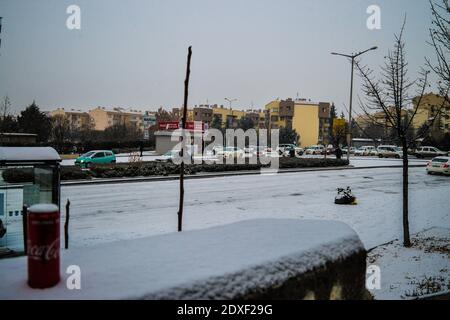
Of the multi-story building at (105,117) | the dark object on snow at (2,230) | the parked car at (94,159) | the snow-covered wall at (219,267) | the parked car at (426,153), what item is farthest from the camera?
the multi-story building at (105,117)

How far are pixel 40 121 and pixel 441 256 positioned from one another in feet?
192

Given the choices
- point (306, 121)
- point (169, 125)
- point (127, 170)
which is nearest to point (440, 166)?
point (127, 170)

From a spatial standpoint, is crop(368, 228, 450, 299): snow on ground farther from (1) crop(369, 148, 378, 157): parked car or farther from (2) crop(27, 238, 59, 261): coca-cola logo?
(1) crop(369, 148, 378, 157): parked car

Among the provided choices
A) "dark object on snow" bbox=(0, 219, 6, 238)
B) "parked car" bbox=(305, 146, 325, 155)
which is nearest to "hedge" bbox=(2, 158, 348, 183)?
"dark object on snow" bbox=(0, 219, 6, 238)

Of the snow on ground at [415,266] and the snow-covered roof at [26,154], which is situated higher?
the snow-covered roof at [26,154]

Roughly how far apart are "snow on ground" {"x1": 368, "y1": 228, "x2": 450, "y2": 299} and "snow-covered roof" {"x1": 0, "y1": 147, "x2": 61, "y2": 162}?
6.49 metres

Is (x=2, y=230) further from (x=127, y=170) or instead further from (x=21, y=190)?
(x=127, y=170)

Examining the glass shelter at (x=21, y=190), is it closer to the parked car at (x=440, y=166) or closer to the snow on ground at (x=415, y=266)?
the snow on ground at (x=415, y=266)

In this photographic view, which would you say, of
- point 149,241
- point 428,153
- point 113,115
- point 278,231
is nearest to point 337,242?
point 278,231

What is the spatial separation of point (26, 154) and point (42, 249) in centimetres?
539

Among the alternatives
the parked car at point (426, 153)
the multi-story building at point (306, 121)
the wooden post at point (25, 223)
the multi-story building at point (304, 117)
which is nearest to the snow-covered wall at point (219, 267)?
the wooden post at point (25, 223)

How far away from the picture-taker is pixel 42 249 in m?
2.21

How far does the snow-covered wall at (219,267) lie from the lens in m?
2.16

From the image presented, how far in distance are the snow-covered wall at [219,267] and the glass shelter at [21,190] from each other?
4.59m
